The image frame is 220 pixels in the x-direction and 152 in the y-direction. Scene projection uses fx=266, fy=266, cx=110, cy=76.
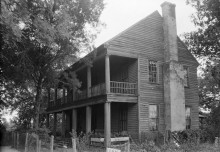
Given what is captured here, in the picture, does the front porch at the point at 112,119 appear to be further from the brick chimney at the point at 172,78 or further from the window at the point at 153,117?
the brick chimney at the point at 172,78

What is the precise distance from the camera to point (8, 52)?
2228 cm

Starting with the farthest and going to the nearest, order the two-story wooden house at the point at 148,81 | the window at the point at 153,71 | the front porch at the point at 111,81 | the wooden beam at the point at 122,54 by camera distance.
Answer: the window at the point at 153,71 → the two-story wooden house at the point at 148,81 → the wooden beam at the point at 122,54 → the front porch at the point at 111,81

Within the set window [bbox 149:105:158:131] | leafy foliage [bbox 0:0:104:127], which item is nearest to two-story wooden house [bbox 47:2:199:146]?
window [bbox 149:105:158:131]

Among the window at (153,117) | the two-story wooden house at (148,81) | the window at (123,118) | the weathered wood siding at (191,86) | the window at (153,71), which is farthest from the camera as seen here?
the weathered wood siding at (191,86)

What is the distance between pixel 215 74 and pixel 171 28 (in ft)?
25.7

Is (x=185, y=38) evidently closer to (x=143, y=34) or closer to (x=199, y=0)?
(x=199, y=0)

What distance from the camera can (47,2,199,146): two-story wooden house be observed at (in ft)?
67.3

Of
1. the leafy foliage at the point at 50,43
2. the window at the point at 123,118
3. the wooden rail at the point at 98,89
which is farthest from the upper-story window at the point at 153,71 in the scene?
the leafy foliage at the point at 50,43

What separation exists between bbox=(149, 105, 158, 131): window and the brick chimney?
808mm

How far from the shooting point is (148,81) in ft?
70.7

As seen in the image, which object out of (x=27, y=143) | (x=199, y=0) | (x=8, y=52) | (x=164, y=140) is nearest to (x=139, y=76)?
(x=164, y=140)

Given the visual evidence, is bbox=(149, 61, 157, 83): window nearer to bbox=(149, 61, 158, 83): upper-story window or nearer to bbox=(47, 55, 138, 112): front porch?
bbox=(149, 61, 158, 83): upper-story window

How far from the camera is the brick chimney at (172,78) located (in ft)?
69.6

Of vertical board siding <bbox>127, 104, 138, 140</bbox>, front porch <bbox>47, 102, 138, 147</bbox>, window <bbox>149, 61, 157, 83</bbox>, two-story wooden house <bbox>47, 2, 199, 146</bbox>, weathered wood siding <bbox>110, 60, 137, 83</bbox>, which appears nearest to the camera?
front porch <bbox>47, 102, 138, 147</bbox>
